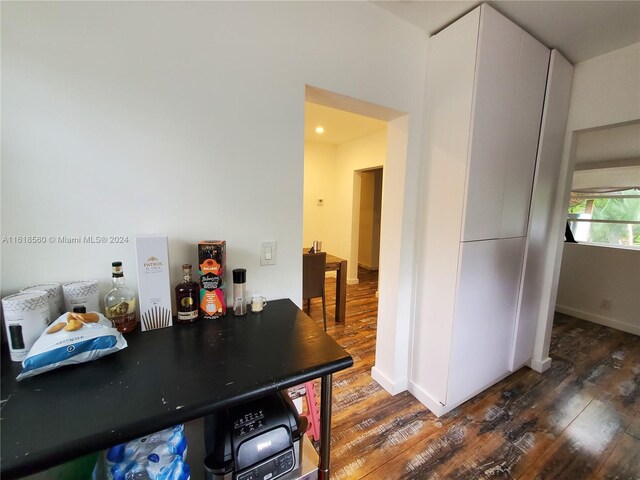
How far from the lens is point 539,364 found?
7.01 ft

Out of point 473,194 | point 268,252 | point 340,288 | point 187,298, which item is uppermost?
point 473,194

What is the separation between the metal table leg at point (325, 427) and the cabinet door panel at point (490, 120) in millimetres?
1186

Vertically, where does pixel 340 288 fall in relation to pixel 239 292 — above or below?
below

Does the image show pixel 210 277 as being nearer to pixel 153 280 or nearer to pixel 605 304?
pixel 153 280

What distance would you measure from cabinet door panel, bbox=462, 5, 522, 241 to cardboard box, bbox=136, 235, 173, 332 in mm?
1551

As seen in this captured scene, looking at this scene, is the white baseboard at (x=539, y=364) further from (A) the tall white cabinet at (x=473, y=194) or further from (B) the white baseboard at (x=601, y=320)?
(B) the white baseboard at (x=601, y=320)

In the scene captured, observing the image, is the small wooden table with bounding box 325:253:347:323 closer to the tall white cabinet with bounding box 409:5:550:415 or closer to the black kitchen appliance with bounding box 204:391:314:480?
the tall white cabinet with bounding box 409:5:550:415

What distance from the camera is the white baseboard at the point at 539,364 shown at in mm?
2133

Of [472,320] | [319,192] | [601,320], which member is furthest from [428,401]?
[319,192]

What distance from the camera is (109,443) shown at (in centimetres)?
50

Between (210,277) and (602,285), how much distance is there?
4.49m

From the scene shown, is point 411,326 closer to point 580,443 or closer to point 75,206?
point 580,443

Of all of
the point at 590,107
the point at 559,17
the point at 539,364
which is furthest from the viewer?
the point at 539,364

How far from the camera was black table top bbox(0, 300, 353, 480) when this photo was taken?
48 centimetres
